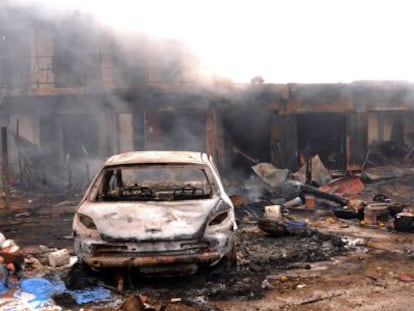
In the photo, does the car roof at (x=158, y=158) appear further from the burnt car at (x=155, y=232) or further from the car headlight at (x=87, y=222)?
the car headlight at (x=87, y=222)

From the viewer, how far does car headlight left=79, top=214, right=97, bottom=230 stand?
17.5 ft

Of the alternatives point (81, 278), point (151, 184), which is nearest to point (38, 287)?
point (81, 278)

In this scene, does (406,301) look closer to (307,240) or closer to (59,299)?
(307,240)

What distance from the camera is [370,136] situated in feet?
57.5

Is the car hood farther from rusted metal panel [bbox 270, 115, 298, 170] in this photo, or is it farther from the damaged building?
rusted metal panel [bbox 270, 115, 298, 170]

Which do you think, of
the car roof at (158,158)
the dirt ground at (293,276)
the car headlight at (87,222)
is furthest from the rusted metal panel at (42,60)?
the car headlight at (87,222)

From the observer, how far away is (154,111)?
16875 mm

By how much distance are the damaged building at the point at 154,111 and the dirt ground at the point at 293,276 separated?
789cm

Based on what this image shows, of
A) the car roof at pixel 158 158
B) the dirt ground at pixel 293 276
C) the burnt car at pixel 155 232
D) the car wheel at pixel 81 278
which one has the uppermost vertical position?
the car roof at pixel 158 158

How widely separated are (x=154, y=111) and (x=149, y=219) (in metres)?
11.9

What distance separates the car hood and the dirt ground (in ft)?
2.08

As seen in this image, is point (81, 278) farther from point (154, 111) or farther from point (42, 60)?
point (42, 60)

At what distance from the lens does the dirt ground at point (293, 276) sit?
499 cm

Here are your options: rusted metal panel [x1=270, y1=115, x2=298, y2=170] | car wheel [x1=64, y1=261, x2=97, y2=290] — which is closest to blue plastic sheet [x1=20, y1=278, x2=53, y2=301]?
car wheel [x1=64, y1=261, x2=97, y2=290]
